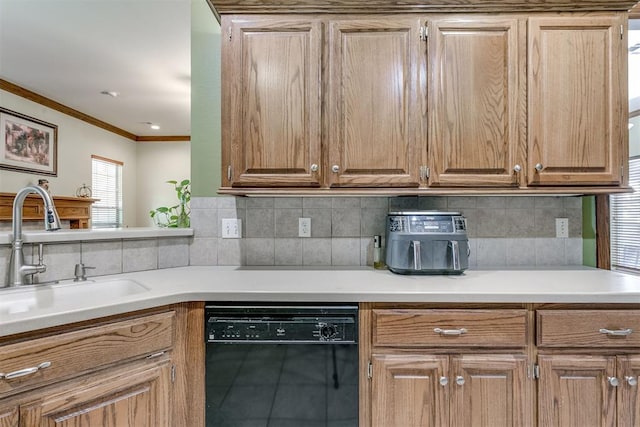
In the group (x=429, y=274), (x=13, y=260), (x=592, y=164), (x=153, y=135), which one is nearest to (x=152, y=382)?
(x=13, y=260)

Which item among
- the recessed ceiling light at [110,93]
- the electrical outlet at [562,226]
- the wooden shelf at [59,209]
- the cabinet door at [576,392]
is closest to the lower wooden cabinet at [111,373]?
the cabinet door at [576,392]

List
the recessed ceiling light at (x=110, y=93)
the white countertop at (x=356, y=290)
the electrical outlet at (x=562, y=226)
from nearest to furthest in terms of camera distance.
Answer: the white countertop at (x=356, y=290) < the electrical outlet at (x=562, y=226) < the recessed ceiling light at (x=110, y=93)

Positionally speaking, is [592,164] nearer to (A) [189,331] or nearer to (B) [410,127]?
(B) [410,127]

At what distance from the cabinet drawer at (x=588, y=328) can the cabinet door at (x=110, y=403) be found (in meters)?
1.46

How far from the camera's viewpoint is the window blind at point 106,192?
5.23 m

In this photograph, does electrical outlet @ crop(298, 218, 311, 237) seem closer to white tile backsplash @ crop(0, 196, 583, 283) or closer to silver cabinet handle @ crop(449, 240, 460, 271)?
white tile backsplash @ crop(0, 196, 583, 283)

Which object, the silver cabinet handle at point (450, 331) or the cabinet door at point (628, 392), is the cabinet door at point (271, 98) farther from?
the cabinet door at point (628, 392)

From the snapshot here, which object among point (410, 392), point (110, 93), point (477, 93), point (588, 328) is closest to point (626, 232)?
point (588, 328)

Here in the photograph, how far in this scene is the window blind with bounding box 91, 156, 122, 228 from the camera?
17.1 ft

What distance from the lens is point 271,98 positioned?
5.10 ft

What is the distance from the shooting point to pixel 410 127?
154 centimetres

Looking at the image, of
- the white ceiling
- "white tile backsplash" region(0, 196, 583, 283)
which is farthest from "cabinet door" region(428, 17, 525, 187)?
the white ceiling

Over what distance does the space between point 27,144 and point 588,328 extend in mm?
5361

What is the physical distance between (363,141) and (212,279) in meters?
0.97
